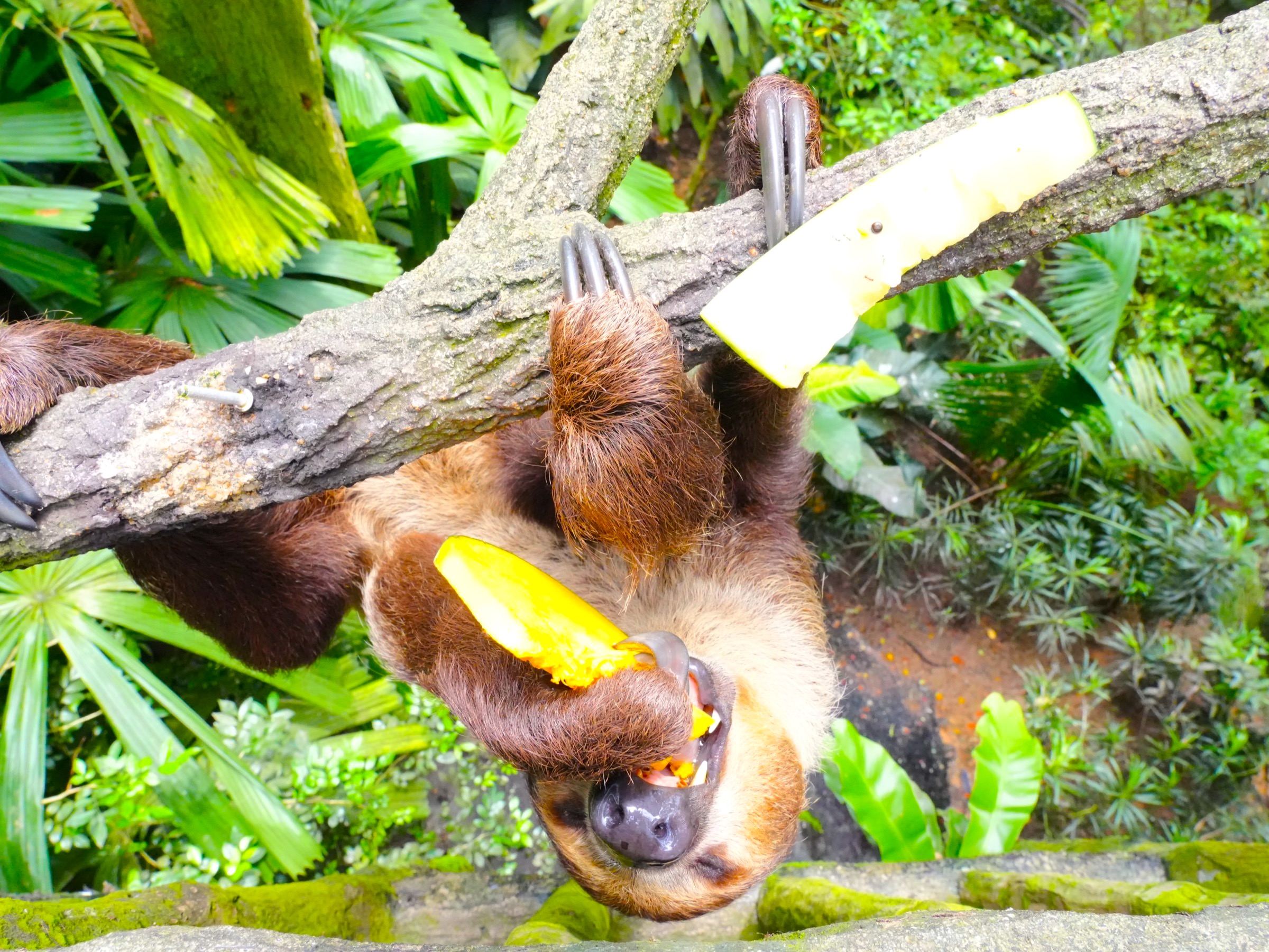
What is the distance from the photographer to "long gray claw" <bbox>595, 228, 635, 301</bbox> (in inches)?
63.9

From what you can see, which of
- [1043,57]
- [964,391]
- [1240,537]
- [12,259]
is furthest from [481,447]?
[1043,57]

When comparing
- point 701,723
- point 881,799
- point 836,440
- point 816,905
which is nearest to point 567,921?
point 816,905

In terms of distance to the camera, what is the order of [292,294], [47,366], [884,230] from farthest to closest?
1. [292,294]
2. [47,366]
3. [884,230]

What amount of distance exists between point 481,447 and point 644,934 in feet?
6.04

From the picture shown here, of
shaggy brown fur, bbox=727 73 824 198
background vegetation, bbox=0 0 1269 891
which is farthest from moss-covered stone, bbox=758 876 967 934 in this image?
shaggy brown fur, bbox=727 73 824 198

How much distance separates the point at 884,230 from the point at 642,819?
1.53 m

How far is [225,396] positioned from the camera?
160 centimetres

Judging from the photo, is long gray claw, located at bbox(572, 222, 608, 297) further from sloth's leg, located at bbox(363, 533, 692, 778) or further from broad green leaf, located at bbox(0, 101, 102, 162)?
broad green leaf, located at bbox(0, 101, 102, 162)

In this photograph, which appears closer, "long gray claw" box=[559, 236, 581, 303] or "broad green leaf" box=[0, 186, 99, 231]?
"long gray claw" box=[559, 236, 581, 303]

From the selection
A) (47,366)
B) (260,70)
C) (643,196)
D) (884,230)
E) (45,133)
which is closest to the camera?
(884,230)

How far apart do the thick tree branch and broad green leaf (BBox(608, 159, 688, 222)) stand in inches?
81.2

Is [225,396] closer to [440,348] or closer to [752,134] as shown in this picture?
[440,348]

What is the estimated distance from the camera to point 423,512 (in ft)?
9.06

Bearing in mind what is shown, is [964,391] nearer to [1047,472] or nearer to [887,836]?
[1047,472]
